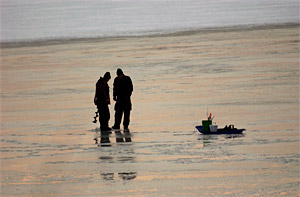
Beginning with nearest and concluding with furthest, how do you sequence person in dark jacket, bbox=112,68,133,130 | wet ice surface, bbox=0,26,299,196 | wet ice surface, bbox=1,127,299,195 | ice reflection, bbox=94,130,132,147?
wet ice surface, bbox=1,127,299,195 → wet ice surface, bbox=0,26,299,196 → ice reflection, bbox=94,130,132,147 → person in dark jacket, bbox=112,68,133,130

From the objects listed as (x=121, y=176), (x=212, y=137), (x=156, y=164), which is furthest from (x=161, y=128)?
(x=121, y=176)

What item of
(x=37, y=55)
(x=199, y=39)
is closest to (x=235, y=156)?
(x=37, y=55)

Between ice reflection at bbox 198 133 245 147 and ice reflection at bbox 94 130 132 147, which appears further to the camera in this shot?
ice reflection at bbox 94 130 132 147

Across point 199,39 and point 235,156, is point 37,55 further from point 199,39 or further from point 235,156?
point 235,156

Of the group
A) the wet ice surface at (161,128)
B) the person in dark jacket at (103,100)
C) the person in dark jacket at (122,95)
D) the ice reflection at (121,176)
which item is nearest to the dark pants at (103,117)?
the person in dark jacket at (103,100)

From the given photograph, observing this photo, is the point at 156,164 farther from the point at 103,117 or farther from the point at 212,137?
the point at 103,117

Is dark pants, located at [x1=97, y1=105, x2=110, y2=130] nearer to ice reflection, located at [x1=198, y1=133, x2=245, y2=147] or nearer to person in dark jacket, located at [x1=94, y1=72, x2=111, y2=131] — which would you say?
person in dark jacket, located at [x1=94, y1=72, x2=111, y2=131]

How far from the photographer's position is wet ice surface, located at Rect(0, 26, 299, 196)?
38.6ft

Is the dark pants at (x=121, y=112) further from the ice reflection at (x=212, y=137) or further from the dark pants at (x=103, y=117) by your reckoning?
the ice reflection at (x=212, y=137)

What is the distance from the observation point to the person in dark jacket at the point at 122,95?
54.6 feet

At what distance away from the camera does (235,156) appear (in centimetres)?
1332

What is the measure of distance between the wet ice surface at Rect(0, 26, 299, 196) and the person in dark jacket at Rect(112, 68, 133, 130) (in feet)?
1.35

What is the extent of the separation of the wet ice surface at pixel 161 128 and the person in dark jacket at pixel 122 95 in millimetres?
412

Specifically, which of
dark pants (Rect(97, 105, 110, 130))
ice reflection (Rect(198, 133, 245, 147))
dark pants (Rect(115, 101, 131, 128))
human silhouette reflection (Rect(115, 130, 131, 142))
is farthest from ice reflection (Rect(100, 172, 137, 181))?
dark pants (Rect(115, 101, 131, 128))
